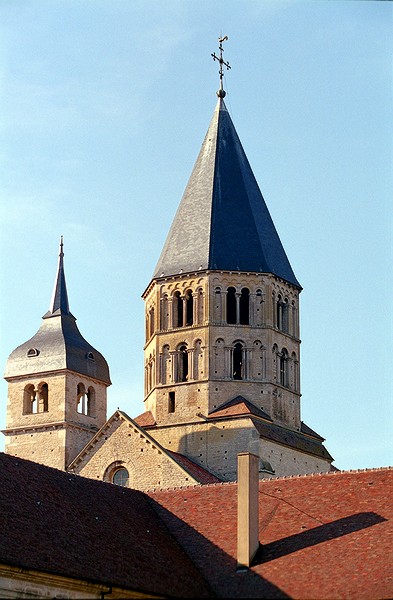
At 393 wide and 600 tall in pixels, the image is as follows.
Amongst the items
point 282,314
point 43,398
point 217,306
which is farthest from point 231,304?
point 43,398

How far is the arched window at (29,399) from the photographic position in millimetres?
68188

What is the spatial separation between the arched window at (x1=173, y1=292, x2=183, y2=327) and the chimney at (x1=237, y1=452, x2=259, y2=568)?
19.9 metres

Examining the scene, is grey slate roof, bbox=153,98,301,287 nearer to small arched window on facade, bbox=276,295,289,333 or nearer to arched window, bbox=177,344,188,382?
small arched window on facade, bbox=276,295,289,333

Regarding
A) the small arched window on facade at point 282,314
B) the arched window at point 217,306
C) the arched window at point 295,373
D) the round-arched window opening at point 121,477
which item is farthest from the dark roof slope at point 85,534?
the small arched window on facade at point 282,314

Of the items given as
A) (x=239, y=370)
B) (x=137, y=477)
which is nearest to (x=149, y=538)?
(x=137, y=477)

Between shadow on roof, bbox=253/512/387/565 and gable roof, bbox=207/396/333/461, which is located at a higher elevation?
gable roof, bbox=207/396/333/461

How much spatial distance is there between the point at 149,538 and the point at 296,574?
5.75 meters

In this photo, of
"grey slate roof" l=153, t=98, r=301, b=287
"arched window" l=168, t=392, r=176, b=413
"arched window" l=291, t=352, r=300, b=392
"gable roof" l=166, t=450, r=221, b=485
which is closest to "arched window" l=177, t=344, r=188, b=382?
"arched window" l=168, t=392, r=176, b=413

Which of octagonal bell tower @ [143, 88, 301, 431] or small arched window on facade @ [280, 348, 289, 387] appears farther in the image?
small arched window on facade @ [280, 348, 289, 387]

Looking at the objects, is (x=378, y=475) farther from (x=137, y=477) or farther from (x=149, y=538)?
(x=137, y=477)

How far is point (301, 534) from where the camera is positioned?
43.2 metres

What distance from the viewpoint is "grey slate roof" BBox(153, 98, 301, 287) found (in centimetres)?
6362

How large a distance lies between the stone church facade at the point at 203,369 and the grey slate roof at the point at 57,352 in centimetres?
7

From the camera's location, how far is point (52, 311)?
70812 millimetres
